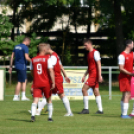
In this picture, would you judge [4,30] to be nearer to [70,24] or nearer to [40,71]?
[70,24]

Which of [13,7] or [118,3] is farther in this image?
[13,7]

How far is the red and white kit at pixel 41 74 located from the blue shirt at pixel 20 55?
509 centimetres

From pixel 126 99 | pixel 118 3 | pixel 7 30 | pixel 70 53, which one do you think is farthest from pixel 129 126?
pixel 70 53

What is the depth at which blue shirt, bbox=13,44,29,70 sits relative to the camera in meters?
13.2

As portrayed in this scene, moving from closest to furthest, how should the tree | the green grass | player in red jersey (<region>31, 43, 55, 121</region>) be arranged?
the green grass, player in red jersey (<region>31, 43, 55, 121</region>), the tree

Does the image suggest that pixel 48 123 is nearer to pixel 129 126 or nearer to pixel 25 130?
pixel 25 130

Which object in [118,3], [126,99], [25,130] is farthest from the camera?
[118,3]

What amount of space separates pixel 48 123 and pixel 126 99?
1.89 metres

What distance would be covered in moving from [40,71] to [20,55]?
5.26 meters

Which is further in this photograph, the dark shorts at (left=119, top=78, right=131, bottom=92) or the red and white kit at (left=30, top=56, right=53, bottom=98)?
the dark shorts at (left=119, top=78, right=131, bottom=92)

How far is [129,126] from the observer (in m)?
7.79

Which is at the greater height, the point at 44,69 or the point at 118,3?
the point at 118,3

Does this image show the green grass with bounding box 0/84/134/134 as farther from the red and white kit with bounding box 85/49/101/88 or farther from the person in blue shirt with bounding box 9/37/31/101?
the person in blue shirt with bounding box 9/37/31/101

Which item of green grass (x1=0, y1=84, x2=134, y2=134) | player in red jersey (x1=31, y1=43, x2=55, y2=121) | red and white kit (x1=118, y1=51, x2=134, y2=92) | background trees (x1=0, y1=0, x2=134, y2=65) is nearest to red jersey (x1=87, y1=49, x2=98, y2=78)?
green grass (x1=0, y1=84, x2=134, y2=134)
